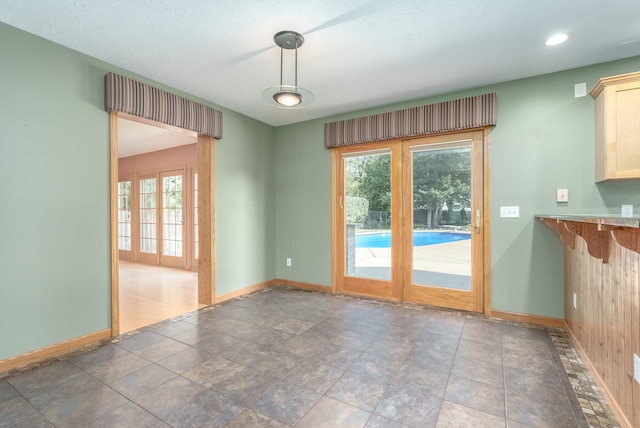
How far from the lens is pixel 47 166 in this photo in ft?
7.71

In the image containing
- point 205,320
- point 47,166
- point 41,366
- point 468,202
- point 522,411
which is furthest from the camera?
point 468,202

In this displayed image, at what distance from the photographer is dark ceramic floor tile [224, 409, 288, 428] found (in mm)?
1576

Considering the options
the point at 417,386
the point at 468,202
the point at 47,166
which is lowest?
the point at 417,386

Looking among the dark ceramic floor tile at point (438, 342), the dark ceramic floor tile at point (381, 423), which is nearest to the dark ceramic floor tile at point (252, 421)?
the dark ceramic floor tile at point (381, 423)

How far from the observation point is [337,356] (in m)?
2.35

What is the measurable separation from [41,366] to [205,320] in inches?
50.2

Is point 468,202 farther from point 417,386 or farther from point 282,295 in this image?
point 282,295

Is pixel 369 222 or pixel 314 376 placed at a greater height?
pixel 369 222

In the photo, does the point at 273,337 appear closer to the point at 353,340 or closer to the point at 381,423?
the point at 353,340

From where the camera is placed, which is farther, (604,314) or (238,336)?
(238,336)

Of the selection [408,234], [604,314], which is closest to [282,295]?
[408,234]

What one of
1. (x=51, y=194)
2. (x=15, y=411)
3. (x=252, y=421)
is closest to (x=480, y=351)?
(x=252, y=421)

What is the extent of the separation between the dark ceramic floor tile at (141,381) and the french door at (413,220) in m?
2.52

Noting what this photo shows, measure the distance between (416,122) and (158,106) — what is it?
9.43 ft
